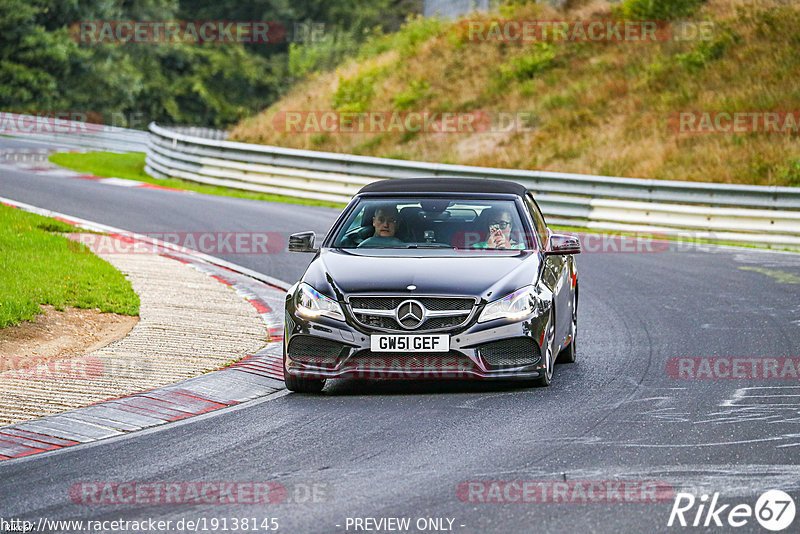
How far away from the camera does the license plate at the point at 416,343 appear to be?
840 centimetres

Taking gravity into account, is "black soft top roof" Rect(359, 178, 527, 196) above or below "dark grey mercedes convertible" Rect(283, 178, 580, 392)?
above

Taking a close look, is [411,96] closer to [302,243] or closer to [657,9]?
[657,9]

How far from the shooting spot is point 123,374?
29.9ft

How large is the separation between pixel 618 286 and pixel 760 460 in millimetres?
8120

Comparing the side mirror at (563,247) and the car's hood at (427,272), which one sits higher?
the side mirror at (563,247)

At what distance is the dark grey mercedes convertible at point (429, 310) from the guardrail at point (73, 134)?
28.9m

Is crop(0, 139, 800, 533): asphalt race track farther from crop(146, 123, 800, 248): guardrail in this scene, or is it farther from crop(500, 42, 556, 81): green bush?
crop(500, 42, 556, 81): green bush

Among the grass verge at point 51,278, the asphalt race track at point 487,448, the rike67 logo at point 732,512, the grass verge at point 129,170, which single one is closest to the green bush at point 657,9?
the grass verge at point 129,170

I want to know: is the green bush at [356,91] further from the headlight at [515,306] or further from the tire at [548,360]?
the headlight at [515,306]

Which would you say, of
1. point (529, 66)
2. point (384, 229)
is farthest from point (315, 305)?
point (529, 66)

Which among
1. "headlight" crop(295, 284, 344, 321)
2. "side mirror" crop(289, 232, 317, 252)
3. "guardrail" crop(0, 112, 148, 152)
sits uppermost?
"guardrail" crop(0, 112, 148, 152)

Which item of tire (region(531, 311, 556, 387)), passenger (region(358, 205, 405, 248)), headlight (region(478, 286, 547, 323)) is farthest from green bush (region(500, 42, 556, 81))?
headlight (region(478, 286, 547, 323))

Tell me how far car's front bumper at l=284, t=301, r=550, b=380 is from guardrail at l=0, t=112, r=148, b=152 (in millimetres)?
29896

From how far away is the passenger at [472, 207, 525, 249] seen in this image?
9.69 metres
